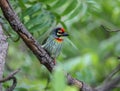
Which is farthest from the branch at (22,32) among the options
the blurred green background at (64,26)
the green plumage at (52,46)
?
the green plumage at (52,46)

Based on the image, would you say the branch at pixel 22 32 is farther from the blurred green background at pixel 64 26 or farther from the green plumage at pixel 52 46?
the green plumage at pixel 52 46

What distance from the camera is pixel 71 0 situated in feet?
8.88

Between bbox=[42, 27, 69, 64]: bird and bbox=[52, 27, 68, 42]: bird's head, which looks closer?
bbox=[42, 27, 69, 64]: bird

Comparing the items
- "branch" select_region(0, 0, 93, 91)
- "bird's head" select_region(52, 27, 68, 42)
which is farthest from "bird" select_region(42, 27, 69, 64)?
"branch" select_region(0, 0, 93, 91)

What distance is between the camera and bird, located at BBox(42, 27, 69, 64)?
284 centimetres

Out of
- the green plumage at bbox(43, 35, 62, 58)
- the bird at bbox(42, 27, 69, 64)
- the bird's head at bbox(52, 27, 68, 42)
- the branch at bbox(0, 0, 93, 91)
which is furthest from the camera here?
the bird's head at bbox(52, 27, 68, 42)

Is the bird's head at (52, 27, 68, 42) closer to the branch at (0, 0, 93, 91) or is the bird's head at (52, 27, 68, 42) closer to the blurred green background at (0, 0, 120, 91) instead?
the blurred green background at (0, 0, 120, 91)

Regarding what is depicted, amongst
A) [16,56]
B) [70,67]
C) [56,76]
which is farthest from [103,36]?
[56,76]

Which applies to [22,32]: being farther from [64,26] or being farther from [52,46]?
[52,46]

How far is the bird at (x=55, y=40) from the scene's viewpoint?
2842 millimetres

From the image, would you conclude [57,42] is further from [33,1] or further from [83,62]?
[83,62]

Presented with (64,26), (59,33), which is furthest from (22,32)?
(59,33)

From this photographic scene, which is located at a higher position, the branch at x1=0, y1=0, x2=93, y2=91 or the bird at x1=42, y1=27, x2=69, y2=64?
the branch at x1=0, y1=0, x2=93, y2=91

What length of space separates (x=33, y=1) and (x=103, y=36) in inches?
160
